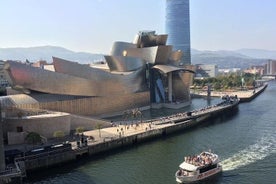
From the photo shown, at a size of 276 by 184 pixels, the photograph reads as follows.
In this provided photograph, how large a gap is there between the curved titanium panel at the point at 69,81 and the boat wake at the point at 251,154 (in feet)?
94.0

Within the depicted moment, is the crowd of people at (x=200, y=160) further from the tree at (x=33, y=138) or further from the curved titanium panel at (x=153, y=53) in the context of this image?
the curved titanium panel at (x=153, y=53)

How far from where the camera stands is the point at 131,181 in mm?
37250

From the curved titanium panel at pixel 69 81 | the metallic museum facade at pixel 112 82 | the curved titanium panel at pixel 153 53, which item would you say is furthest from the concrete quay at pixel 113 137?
the curved titanium panel at pixel 153 53

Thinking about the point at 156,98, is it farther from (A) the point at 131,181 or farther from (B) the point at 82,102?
(A) the point at 131,181

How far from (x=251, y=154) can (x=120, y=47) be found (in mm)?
47932

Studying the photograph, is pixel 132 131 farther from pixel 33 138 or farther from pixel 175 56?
pixel 175 56

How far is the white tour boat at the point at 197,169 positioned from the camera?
3625 cm

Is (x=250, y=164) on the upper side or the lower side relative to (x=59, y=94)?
lower

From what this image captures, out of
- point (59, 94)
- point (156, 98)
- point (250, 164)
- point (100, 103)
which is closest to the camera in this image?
point (250, 164)

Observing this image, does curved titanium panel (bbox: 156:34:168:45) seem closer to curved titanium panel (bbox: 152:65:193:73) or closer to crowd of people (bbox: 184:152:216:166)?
curved titanium panel (bbox: 152:65:193:73)

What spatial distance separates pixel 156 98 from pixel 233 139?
31823 mm

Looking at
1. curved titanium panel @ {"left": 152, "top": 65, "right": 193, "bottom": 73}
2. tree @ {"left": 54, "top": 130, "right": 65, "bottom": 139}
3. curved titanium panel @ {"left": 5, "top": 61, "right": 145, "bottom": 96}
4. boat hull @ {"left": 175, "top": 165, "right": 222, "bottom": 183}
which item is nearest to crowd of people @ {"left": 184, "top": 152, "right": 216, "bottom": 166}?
boat hull @ {"left": 175, "top": 165, "right": 222, "bottom": 183}

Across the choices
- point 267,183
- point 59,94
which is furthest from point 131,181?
point 59,94

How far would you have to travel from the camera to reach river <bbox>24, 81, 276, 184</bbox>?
124 feet
